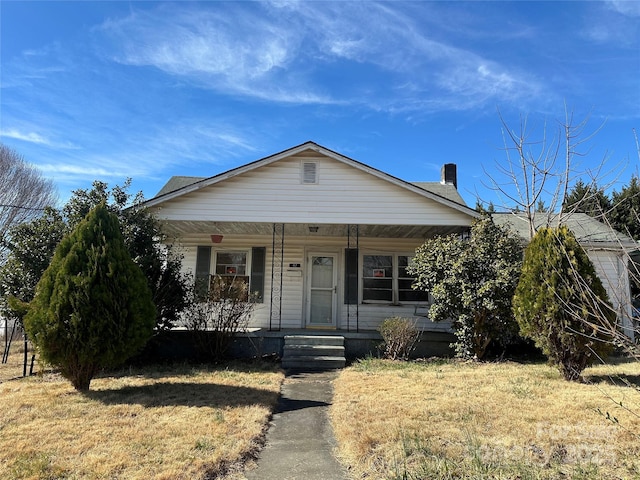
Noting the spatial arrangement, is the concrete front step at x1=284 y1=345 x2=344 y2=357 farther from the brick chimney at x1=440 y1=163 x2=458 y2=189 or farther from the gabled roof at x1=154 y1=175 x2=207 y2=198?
the brick chimney at x1=440 y1=163 x2=458 y2=189

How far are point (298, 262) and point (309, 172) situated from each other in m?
3.01

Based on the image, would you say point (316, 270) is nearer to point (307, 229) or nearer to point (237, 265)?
point (307, 229)

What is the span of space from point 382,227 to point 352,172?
5.68 feet

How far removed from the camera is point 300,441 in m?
4.50

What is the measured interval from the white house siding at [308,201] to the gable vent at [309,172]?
0.10 meters

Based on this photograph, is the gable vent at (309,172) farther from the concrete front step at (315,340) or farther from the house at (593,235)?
the house at (593,235)

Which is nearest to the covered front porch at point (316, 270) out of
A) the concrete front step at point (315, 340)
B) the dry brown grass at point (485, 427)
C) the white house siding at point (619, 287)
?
the concrete front step at point (315, 340)

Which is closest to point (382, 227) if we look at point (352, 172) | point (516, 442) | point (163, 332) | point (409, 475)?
point (352, 172)

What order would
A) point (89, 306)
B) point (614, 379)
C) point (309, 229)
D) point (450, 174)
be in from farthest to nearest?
point (450, 174)
point (309, 229)
point (614, 379)
point (89, 306)

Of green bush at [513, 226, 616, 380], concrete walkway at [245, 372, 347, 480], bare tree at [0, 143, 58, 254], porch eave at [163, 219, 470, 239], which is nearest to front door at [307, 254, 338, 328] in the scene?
porch eave at [163, 219, 470, 239]

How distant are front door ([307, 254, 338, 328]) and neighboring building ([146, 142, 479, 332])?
0.10 feet

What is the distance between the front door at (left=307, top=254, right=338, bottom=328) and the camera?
39.8 ft

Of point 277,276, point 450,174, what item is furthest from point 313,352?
point 450,174

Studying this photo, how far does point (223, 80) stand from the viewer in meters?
10.1
